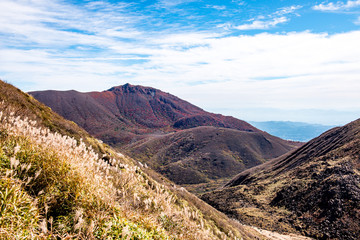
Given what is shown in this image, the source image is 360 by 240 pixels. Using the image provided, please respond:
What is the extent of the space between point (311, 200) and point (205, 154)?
219 ft

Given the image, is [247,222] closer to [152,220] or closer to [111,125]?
[152,220]

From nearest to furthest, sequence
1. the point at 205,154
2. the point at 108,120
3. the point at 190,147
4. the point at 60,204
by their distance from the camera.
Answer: the point at 60,204 → the point at 205,154 → the point at 190,147 → the point at 108,120

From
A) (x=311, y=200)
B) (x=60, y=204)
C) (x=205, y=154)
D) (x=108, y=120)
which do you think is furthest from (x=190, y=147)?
(x=60, y=204)

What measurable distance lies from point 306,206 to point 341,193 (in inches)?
155

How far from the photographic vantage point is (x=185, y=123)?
19200 cm

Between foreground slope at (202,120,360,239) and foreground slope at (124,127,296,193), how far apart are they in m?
28.8

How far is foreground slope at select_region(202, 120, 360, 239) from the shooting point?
20531mm

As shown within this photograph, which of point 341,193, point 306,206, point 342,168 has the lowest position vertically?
point 306,206

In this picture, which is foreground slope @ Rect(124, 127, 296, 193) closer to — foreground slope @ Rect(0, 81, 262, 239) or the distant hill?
the distant hill

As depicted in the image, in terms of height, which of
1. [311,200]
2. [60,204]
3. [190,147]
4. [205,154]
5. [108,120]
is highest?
[108,120]

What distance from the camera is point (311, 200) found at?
25.3 metres

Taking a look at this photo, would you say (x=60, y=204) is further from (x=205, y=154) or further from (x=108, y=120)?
(x=108, y=120)

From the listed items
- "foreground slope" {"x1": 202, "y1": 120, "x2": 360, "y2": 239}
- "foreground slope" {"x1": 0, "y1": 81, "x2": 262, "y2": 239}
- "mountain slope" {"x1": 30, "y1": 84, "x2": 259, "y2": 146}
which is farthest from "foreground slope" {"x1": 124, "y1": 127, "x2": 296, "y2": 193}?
"foreground slope" {"x1": 0, "y1": 81, "x2": 262, "y2": 239}

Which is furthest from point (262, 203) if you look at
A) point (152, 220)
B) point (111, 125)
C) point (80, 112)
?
point (80, 112)
